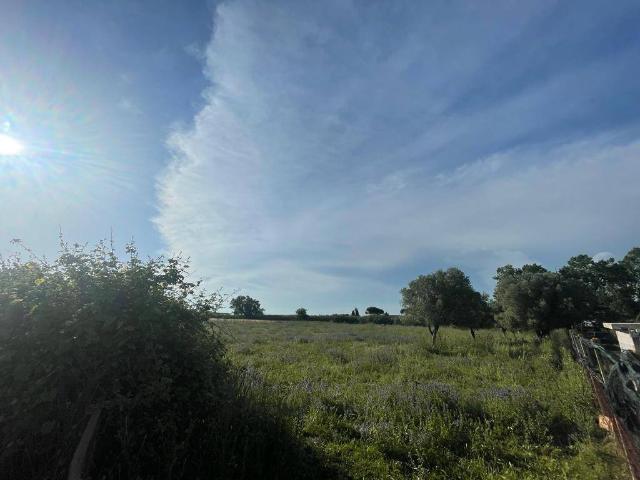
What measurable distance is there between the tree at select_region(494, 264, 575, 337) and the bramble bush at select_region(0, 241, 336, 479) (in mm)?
21935

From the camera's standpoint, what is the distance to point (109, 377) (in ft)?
12.6

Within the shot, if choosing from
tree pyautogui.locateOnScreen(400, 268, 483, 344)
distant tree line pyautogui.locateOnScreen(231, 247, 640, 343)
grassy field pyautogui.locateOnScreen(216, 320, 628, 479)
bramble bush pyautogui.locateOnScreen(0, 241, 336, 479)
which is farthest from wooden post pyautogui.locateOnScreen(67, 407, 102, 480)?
tree pyautogui.locateOnScreen(400, 268, 483, 344)

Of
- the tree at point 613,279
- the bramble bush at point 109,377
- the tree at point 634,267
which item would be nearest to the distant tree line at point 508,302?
the bramble bush at point 109,377

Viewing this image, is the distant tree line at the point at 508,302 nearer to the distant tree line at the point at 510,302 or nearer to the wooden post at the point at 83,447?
the distant tree line at the point at 510,302

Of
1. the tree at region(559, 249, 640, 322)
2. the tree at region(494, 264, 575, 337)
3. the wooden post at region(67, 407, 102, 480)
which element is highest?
the tree at region(559, 249, 640, 322)

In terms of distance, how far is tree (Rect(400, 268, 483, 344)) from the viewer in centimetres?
2467

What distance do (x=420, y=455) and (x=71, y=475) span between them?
15.7ft

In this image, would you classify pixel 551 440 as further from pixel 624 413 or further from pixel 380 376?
pixel 380 376

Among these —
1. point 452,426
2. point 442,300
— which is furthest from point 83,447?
point 442,300

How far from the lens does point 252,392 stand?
6594mm

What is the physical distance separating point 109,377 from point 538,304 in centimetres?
2433

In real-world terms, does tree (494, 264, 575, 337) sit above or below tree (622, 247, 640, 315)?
below

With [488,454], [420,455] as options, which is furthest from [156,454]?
[488,454]

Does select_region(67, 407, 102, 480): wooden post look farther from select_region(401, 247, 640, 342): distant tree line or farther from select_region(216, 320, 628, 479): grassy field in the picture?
select_region(401, 247, 640, 342): distant tree line
